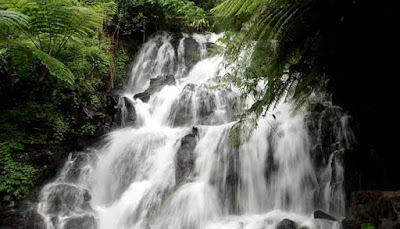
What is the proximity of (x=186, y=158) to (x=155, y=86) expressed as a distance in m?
3.39

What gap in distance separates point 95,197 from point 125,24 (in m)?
6.60

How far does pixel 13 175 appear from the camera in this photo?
162 inches

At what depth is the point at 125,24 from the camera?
9445 mm

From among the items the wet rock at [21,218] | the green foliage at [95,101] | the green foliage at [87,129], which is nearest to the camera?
the wet rock at [21,218]

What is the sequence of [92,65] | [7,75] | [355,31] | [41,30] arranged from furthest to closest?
[92,65], [7,75], [41,30], [355,31]

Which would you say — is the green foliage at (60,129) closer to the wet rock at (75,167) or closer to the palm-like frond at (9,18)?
the wet rock at (75,167)

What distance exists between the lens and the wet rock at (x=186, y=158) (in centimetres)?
465

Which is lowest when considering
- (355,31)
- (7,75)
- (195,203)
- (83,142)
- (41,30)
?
(195,203)

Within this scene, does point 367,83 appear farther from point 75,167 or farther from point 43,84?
point 43,84

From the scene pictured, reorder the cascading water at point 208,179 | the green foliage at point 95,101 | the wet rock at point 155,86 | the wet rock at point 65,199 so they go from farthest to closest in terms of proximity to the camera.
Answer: the wet rock at point 155,86 < the green foliage at point 95,101 < the wet rock at point 65,199 < the cascading water at point 208,179

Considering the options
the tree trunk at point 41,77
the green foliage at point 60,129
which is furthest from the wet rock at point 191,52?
the tree trunk at point 41,77

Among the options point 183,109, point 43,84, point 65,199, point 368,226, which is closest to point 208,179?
point 65,199

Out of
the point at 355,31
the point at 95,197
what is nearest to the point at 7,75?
the point at 95,197

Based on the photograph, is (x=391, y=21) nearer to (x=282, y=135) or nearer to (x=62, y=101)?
(x=282, y=135)
